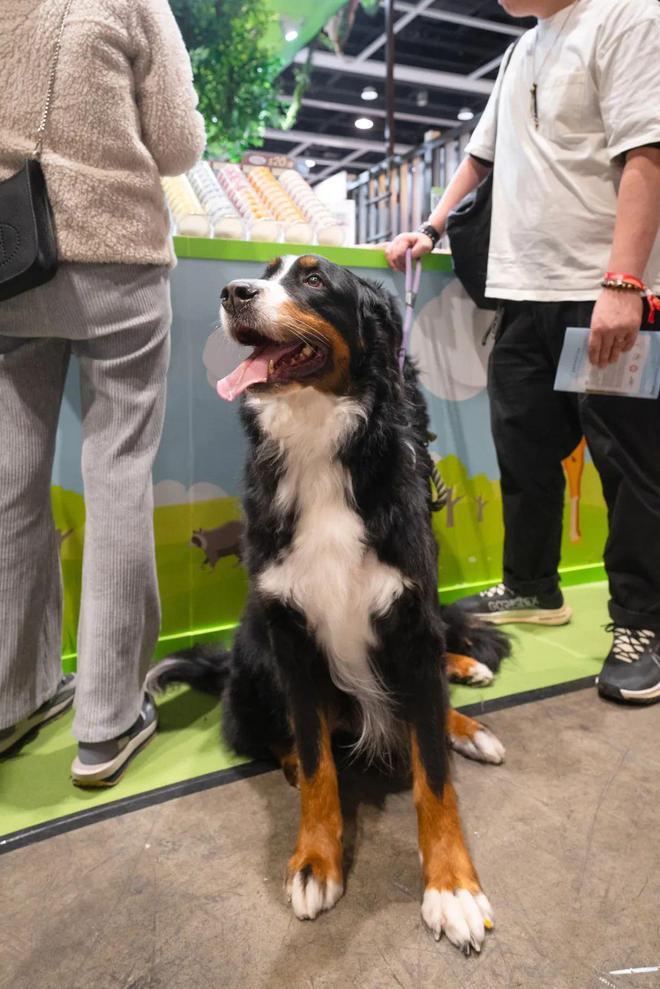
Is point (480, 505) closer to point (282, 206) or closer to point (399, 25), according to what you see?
point (282, 206)

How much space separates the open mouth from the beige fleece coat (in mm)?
364

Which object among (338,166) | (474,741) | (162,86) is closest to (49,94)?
(162,86)

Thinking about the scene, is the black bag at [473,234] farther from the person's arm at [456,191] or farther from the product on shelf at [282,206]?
the product on shelf at [282,206]

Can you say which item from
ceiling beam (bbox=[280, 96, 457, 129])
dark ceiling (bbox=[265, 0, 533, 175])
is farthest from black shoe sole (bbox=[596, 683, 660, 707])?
ceiling beam (bbox=[280, 96, 457, 129])

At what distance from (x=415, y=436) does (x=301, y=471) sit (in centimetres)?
27

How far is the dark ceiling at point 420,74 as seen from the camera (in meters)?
4.66

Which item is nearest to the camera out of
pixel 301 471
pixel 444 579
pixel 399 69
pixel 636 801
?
pixel 301 471

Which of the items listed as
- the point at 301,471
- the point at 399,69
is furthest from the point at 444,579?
the point at 399,69

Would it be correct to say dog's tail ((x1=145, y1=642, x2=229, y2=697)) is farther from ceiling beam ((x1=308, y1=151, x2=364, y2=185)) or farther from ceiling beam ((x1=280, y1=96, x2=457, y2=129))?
ceiling beam ((x1=308, y1=151, x2=364, y2=185))

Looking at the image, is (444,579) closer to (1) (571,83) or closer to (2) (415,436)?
(2) (415,436)

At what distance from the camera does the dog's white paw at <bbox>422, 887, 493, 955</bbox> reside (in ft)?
3.13

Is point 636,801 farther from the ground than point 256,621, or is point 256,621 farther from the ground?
point 256,621

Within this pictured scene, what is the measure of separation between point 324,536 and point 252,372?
32 cm

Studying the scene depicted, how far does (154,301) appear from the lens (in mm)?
1337
